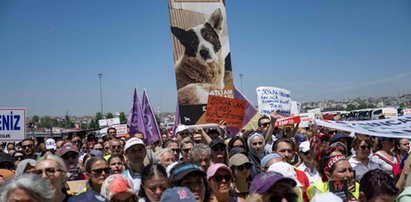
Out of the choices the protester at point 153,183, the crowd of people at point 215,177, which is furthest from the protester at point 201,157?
the protester at point 153,183

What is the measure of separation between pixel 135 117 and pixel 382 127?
626 cm

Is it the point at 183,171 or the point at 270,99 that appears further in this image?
the point at 270,99

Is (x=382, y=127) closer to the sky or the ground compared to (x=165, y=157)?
closer to the sky

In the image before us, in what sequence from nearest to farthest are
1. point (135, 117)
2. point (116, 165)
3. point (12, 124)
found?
point (116, 165) → point (12, 124) → point (135, 117)

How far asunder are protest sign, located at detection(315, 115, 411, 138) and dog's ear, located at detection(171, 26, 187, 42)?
7663 millimetres

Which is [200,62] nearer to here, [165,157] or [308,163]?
[308,163]

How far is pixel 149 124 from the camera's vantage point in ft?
30.2

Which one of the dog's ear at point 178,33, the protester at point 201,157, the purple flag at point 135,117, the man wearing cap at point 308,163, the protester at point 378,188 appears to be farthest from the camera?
the dog's ear at point 178,33

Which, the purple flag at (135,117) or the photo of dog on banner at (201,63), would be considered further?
the photo of dog on banner at (201,63)

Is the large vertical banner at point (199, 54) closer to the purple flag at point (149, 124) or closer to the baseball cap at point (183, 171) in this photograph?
the purple flag at point (149, 124)

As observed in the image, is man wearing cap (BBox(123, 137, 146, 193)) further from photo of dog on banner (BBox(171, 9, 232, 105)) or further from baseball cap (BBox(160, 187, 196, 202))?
photo of dog on banner (BBox(171, 9, 232, 105))

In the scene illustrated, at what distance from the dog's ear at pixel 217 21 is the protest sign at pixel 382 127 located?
319 inches

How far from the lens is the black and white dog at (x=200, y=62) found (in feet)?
39.3

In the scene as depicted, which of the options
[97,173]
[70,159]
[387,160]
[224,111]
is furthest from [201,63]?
[97,173]
